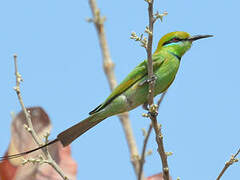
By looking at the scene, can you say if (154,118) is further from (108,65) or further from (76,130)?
(108,65)

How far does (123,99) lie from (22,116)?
80 cm

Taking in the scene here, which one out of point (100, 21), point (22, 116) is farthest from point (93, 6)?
point (22, 116)

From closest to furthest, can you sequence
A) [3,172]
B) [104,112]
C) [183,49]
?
[3,172]
[104,112]
[183,49]

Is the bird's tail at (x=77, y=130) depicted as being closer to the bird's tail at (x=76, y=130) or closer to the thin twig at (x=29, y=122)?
the bird's tail at (x=76, y=130)

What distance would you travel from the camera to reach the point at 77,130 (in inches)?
115

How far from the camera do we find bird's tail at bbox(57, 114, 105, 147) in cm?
279

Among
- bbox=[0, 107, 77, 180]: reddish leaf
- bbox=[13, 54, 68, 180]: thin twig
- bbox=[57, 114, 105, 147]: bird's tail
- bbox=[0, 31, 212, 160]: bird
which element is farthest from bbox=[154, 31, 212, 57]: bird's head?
bbox=[13, 54, 68, 180]: thin twig

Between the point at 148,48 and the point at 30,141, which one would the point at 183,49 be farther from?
the point at 30,141

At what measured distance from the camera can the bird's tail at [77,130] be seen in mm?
2791

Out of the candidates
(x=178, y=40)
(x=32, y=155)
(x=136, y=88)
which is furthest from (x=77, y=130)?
(x=178, y=40)

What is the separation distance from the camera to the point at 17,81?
8.34ft

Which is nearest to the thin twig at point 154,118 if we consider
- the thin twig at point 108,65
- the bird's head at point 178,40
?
the bird's head at point 178,40

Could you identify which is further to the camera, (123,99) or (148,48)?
(123,99)

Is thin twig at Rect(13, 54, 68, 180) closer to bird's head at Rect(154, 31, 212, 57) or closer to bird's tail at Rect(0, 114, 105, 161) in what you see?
bird's tail at Rect(0, 114, 105, 161)
